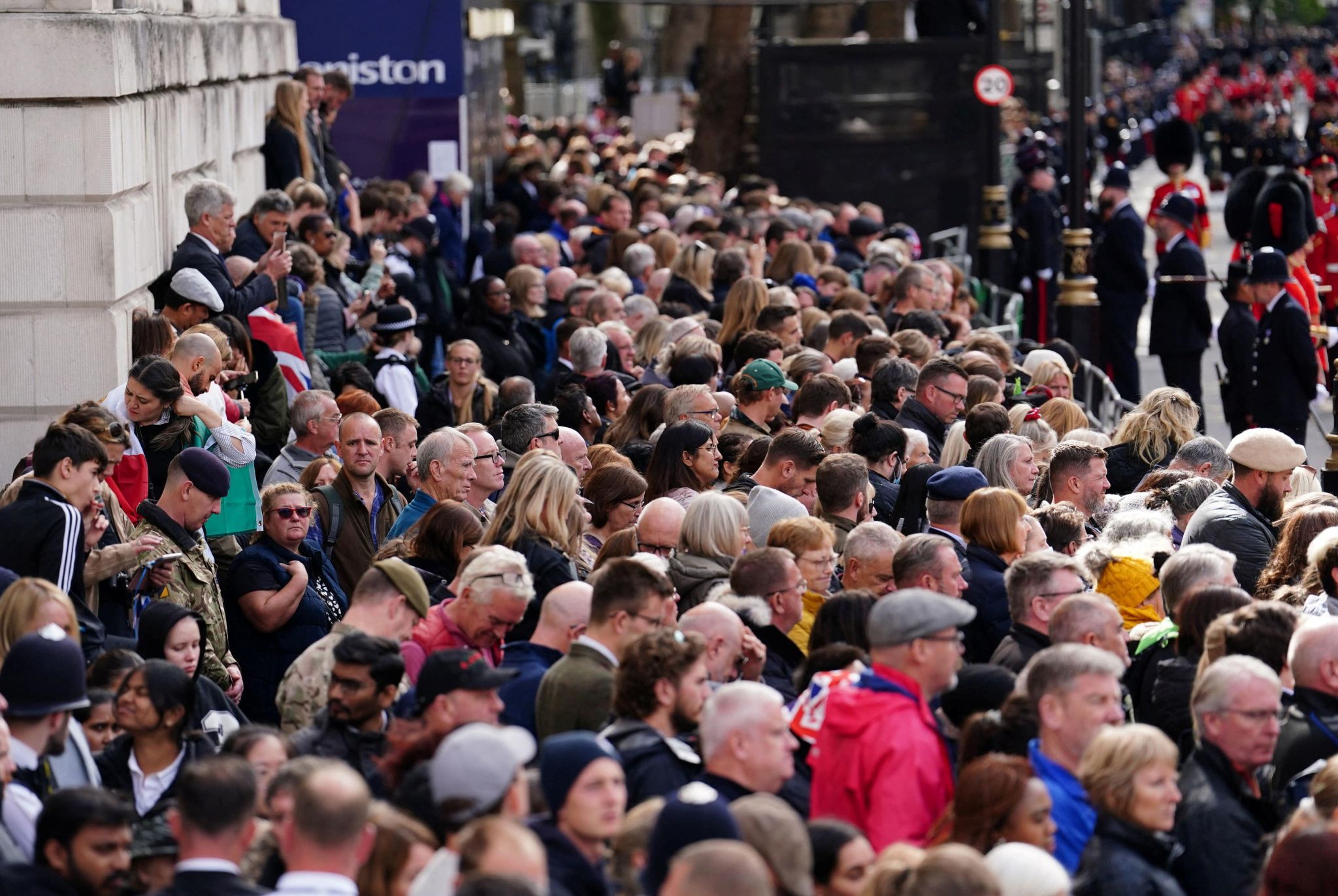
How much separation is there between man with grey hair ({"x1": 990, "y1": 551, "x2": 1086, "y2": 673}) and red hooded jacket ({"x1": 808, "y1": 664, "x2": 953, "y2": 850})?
113 cm

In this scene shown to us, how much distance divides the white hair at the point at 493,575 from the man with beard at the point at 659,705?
977 millimetres

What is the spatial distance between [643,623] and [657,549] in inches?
67.2

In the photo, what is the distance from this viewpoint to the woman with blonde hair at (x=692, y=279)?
1531 cm

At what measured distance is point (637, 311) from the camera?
14141 mm

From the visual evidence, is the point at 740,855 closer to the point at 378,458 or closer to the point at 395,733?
the point at 395,733

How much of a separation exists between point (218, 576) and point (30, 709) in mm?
3133

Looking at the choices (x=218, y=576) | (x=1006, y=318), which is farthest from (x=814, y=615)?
(x=1006, y=318)

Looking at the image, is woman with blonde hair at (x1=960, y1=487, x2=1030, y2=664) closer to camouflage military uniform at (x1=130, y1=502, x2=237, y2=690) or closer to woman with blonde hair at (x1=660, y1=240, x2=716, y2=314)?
camouflage military uniform at (x1=130, y1=502, x2=237, y2=690)

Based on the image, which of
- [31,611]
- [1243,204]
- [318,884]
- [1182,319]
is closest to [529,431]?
[31,611]

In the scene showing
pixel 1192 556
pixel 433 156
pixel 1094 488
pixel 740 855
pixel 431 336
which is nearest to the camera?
pixel 740 855

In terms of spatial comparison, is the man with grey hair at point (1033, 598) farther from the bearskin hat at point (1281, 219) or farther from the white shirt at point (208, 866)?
the bearskin hat at point (1281, 219)

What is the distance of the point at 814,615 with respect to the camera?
25.9 feet

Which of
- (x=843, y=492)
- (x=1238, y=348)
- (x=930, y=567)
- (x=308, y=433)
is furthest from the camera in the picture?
(x=1238, y=348)

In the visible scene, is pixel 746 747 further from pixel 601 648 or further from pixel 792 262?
pixel 792 262
